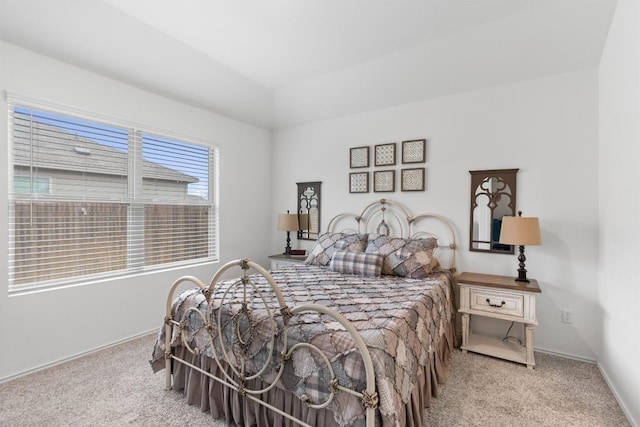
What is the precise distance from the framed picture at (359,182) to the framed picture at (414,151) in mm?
517

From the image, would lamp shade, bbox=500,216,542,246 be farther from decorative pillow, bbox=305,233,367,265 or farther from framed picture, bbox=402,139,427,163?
decorative pillow, bbox=305,233,367,265

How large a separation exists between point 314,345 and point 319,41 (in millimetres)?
2484

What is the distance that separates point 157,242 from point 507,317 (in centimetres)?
351

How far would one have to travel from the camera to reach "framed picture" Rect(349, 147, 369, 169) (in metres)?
3.69

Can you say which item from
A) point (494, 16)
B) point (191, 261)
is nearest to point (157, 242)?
point (191, 261)

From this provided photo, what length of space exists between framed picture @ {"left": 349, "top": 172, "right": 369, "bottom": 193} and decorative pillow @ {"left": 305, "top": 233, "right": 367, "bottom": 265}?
0.71m

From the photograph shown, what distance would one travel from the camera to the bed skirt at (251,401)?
1.51m

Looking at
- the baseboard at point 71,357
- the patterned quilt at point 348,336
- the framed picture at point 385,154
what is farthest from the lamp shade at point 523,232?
the baseboard at point 71,357

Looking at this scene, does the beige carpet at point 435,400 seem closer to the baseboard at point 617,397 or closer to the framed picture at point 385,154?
the baseboard at point 617,397

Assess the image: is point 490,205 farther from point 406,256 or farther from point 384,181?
point 384,181

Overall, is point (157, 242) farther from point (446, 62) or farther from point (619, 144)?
point (619, 144)

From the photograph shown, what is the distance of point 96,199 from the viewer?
2.73m

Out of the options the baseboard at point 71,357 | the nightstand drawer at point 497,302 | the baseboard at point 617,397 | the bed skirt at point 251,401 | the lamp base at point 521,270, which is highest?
the lamp base at point 521,270

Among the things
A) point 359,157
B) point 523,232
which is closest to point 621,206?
point 523,232
